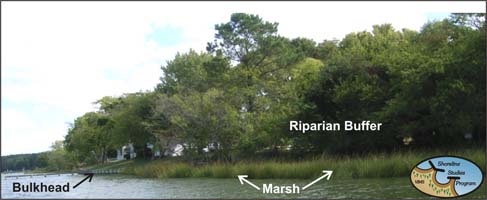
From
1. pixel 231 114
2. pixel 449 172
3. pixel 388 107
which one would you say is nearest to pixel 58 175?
pixel 449 172

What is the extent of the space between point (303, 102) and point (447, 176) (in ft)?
39.3

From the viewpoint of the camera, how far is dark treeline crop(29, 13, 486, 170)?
42.7ft

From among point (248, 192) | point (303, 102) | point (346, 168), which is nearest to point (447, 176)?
point (248, 192)

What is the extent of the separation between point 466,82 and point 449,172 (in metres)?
9.57

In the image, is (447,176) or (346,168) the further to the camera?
(346,168)

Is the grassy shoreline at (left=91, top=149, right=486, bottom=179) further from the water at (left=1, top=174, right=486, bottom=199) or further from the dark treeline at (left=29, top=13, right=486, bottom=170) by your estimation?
the dark treeline at (left=29, top=13, right=486, bottom=170)

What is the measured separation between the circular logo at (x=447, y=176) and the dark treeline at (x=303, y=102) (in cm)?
654

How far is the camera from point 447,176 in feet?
16.0

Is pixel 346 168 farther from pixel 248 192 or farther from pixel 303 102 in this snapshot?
pixel 303 102

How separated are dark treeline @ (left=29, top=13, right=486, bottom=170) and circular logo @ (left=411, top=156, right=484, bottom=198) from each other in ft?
21.4

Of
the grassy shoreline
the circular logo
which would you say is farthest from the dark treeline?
the circular logo

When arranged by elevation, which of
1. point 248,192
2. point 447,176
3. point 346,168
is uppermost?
point 447,176

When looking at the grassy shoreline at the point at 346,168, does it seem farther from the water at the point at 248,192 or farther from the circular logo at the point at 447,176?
the circular logo at the point at 447,176

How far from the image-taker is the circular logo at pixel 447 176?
484 centimetres
